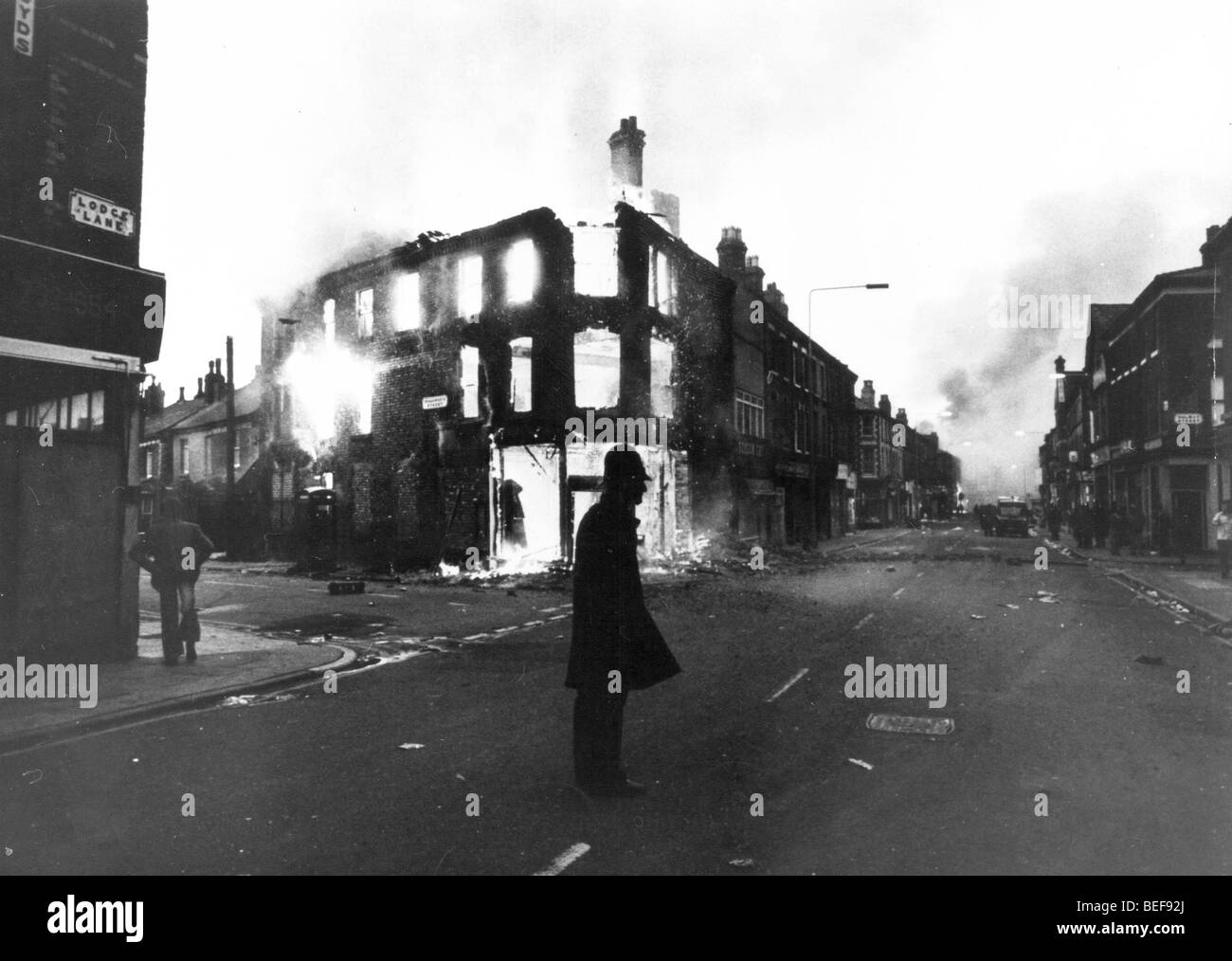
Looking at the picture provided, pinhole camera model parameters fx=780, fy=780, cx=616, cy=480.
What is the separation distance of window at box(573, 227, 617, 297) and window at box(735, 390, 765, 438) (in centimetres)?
888

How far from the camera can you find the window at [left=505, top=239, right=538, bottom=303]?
2239 centimetres

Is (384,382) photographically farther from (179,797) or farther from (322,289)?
(179,797)

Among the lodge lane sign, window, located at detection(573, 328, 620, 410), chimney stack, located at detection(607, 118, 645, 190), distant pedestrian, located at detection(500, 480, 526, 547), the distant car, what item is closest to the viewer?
the lodge lane sign

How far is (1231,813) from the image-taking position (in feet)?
14.0

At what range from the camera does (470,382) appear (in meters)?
23.3

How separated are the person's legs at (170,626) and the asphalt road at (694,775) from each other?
2210mm

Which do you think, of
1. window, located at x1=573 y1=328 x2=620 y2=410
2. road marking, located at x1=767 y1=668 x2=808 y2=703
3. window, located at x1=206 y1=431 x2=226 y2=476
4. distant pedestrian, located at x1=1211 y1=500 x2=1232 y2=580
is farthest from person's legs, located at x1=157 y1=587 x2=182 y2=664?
window, located at x1=206 y1=431 x2=226 y2=476

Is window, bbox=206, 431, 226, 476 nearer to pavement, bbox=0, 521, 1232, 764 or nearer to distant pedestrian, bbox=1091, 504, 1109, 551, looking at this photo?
pavement, bbox=0, 521, 1232, 764

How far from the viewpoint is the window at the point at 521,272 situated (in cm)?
2239

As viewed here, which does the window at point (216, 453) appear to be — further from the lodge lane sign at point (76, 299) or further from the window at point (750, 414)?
the lodge lane sign at point (76, 299)

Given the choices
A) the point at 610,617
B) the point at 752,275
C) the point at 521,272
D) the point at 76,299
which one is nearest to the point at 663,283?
the point at 521,272

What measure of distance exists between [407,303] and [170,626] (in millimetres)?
17547

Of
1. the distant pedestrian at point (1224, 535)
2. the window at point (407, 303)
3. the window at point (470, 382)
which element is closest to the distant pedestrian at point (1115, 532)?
the distant pedestrian at point (1224, 535)
